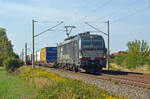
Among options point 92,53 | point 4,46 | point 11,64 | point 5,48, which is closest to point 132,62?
point 92,53

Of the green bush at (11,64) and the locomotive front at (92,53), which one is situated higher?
the locomotive front at (92,53)

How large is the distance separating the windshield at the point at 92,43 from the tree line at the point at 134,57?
11.6 meters

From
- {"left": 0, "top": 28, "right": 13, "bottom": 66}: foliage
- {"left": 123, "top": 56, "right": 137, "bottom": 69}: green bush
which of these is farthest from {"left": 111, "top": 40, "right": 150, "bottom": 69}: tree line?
{"left": 0, "top": 28, "right": 13, "bottom": 66}: foliage

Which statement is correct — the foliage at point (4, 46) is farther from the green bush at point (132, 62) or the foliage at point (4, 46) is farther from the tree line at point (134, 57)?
the green bush at point (132, 62)

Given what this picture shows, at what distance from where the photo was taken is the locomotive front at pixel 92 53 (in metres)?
22.4

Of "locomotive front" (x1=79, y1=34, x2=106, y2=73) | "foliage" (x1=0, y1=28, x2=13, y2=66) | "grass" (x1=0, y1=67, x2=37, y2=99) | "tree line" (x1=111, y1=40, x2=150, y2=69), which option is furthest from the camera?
"foliage" (x1=0, y1=28, x2=13, y2=66)

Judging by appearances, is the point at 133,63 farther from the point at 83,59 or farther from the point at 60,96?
the point at 60,96

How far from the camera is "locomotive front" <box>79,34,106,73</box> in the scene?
2239 cm

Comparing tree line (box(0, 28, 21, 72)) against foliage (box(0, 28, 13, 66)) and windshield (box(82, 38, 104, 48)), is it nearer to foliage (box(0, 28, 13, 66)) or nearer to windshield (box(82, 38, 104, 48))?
foliage (box(0, 28, 13, 66))

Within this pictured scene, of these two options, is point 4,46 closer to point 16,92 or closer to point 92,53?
point 92,53

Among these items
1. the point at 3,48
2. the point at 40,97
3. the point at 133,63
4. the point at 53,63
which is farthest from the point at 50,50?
the point at 40,97

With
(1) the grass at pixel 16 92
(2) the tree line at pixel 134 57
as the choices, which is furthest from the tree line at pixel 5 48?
(1) the grass at pixel 16 92

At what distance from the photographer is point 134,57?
35281mm

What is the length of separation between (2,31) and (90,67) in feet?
180
